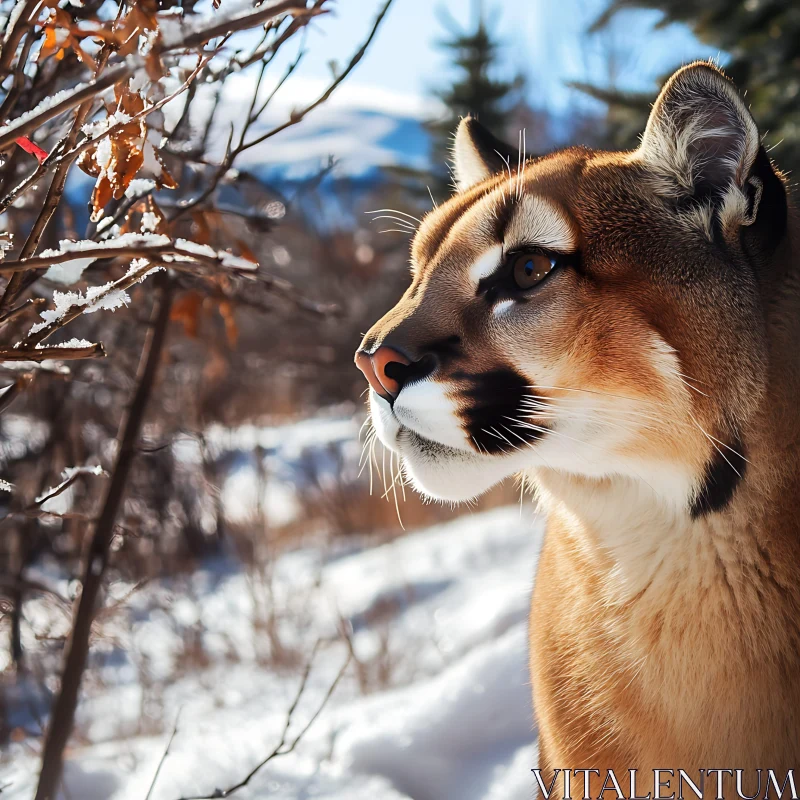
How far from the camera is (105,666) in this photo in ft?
18.3

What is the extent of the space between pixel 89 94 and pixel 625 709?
5.79 feet

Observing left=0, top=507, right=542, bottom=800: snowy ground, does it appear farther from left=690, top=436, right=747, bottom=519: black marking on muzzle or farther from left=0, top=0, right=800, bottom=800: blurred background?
left=690, top=436, right=747, bottom=519: black marking on muzzle

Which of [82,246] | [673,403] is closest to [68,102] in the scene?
[82,246]

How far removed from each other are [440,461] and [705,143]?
3.16 feet

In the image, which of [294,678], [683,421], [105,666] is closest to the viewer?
[683,421]

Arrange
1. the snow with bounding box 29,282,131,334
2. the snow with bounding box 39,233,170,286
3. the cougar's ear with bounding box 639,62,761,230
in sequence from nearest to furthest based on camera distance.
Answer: the snow with bounding box 39,233,170,286
the snow with bounding box 29,282,131,334
the cougar's ear with bounding box 639,62,761,230

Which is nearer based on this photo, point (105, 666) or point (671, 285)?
point (671, 285)

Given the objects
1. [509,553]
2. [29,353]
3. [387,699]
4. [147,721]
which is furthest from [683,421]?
[509,553]

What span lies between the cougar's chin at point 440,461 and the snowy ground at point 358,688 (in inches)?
55.6

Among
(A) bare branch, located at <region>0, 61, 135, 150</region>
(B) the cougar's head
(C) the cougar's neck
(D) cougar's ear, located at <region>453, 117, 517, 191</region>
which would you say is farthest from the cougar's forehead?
(A) bare branch, located at <region>0, 61, 135, 150</region>

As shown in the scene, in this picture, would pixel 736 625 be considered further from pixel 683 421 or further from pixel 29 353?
pixel 29 353

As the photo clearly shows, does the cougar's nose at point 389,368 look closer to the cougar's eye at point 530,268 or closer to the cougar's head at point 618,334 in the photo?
the cougar's head at point 618,334

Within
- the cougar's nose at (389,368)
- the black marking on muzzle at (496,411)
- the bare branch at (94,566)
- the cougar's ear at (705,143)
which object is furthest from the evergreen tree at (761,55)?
the cougar's nose at (389,368)

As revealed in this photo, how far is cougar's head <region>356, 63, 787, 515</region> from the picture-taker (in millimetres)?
1752
